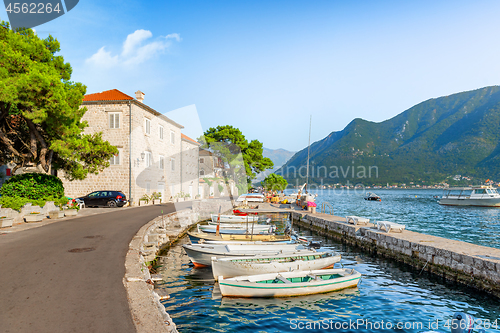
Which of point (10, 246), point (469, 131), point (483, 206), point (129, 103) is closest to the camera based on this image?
point (10, 246)

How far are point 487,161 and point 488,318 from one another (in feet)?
567

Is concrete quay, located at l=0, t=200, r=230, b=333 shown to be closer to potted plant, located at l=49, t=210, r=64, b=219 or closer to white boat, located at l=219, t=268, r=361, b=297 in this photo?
white boat, located at l=219, t=268, r=361, b=297

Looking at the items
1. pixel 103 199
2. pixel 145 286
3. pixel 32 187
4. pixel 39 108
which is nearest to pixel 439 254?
pixel 145 286

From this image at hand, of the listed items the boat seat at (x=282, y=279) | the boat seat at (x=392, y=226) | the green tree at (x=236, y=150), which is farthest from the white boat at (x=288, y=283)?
the green tree at (x=236, y=150)

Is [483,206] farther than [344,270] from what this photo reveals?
Yes

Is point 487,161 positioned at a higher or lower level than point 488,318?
higher

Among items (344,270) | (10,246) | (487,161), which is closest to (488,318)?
(344,270)

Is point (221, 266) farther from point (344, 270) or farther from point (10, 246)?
point (10, 246)

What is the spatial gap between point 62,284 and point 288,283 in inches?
261

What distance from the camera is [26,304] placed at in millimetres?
5766

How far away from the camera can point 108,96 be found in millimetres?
32219

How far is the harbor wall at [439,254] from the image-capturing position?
404 inches

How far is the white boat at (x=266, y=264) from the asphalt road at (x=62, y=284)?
365 centimetres

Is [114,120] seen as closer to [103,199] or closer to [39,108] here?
[103,199]
